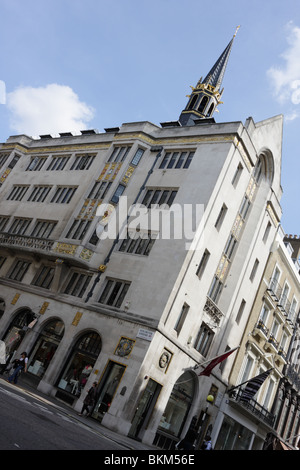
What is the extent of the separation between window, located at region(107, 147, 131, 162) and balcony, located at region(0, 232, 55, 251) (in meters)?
8.07

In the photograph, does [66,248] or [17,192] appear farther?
[17,192]

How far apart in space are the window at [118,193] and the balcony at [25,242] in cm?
532

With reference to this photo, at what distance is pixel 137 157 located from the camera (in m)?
31.9

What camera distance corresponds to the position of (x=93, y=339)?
25250 mm

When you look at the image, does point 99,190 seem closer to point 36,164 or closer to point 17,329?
point 17,329

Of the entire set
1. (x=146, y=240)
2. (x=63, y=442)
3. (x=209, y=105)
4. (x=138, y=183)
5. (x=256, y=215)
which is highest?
(x=209, y=105)

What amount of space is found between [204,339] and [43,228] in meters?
15.3

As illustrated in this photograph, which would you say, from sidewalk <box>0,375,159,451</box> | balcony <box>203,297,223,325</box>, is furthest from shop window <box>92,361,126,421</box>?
balcony <box>203,297,223,325</box>

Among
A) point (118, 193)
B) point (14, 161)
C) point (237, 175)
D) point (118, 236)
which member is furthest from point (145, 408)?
point (14, 161)

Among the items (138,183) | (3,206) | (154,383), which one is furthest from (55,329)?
(3,206)

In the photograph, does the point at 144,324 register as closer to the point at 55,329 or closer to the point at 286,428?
the point at 55,329

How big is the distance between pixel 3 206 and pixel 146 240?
18.0m

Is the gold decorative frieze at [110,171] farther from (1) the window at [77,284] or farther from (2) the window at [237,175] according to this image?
(2) the window at [237,175]

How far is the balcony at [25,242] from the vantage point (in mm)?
30750
